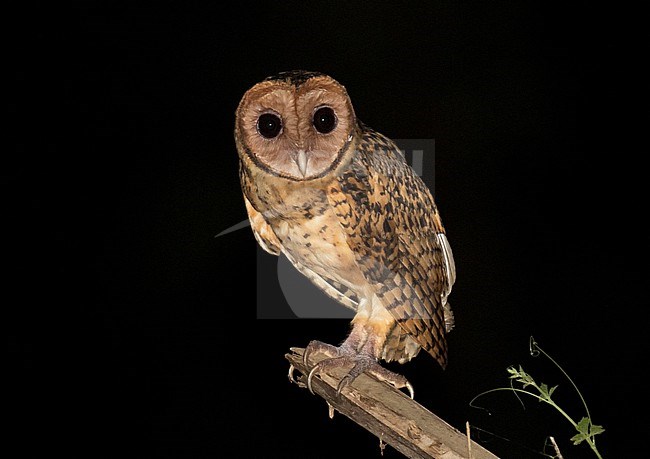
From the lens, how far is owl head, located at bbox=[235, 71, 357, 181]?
3.87 feet

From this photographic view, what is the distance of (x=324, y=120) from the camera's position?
122 centimetres

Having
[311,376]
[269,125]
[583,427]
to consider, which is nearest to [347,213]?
[269,125]

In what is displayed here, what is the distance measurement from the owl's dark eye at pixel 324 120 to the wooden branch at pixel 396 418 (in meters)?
0.40

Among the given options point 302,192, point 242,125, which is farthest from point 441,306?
point 242,125

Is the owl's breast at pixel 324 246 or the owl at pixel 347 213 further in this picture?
the owl's breast at pixel 324 246

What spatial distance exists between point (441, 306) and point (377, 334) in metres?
0.11

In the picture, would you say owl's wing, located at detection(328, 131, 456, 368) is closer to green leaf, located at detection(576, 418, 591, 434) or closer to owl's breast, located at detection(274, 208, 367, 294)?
owl's breast, located at detection(274, 208, 367, 294)

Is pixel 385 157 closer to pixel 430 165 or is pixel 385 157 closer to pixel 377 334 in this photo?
pixel 430 165

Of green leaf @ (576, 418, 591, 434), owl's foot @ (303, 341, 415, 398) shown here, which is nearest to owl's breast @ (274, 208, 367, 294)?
owl's foot @ (303, 341, 415, 398)

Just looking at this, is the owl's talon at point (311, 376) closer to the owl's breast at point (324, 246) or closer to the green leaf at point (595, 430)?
the owl's breast at point (324, 246)

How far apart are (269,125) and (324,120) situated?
77 millimetres

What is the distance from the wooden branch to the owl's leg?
0.01 meters

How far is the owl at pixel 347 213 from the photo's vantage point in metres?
1.21

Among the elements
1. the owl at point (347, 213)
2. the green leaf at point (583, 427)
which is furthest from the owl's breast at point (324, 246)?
the green leaf at point (583, 427)
